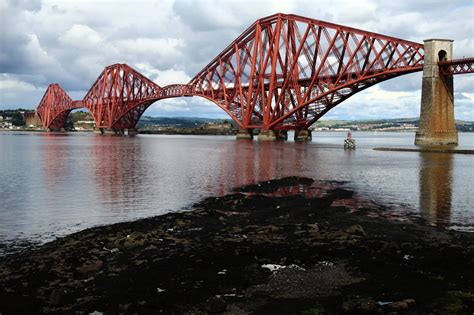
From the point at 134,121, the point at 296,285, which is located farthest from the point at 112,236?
the point at 134,121

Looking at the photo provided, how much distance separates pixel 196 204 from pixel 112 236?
789cm

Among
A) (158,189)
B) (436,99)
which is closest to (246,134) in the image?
(436,99)

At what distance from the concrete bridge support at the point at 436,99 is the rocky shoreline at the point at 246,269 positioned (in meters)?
59.6

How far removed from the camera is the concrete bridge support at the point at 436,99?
242 ft

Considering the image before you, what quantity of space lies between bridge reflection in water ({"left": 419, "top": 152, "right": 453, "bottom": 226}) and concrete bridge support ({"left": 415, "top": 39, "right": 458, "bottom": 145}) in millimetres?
30895

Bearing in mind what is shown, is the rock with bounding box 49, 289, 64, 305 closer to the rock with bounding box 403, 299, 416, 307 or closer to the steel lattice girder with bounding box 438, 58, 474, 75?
the rock with bounding box 403, 299, 416, 307

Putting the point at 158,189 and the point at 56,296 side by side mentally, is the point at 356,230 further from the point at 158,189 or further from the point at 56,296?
the point at 158,189

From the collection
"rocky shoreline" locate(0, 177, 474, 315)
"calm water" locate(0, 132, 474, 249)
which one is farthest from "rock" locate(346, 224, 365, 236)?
"calm water" locate(0, 132, 474, 249)

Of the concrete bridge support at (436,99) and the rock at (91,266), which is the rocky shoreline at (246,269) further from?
the concrete bridge support at (436,99)

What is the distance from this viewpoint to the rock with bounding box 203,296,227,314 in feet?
32.6

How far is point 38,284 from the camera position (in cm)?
1143

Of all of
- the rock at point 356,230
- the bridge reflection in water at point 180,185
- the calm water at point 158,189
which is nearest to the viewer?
the rock at point 356,230

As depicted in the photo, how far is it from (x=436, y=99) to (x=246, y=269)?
68.4m

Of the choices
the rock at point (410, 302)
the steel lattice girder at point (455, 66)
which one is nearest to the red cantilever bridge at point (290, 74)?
the steel lattice girder at point (455, 66)
